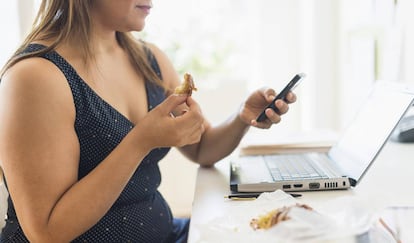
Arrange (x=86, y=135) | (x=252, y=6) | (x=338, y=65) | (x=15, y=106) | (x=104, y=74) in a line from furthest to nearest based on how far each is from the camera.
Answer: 1. (x=252, y=6)
2. (x=338, y=65)
3. (x=104, y=74)
4. (x=86, y=135)
5. (x=15, y=106)

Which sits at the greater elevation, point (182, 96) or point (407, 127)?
point (182, 96)

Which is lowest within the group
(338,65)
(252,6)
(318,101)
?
(318,101)

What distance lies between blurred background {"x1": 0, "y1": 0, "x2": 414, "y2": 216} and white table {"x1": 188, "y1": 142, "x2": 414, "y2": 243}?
382 millimetres

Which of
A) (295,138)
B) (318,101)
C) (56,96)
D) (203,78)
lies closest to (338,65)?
(318,101)

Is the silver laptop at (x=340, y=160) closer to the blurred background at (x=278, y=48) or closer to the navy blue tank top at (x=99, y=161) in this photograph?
the navy blue tank top at (x=99, y=161)

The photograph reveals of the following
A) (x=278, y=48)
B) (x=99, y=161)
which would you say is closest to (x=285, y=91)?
(x=99, y=161)

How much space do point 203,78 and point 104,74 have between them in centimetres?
149

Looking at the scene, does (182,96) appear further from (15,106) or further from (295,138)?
(295,138)

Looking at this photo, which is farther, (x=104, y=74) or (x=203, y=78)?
(x=203, y=78)

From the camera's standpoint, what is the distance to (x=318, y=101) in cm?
221

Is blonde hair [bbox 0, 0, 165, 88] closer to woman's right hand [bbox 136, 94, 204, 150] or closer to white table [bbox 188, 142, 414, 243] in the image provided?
woman's right hand [bbox 136, 94, 204, 150]

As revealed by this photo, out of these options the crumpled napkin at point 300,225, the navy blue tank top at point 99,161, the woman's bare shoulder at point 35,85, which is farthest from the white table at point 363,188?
the woman's bare shoulder at point 35,85

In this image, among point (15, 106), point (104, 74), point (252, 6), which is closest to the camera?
point (15, 106)

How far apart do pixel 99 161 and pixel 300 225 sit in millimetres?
505
